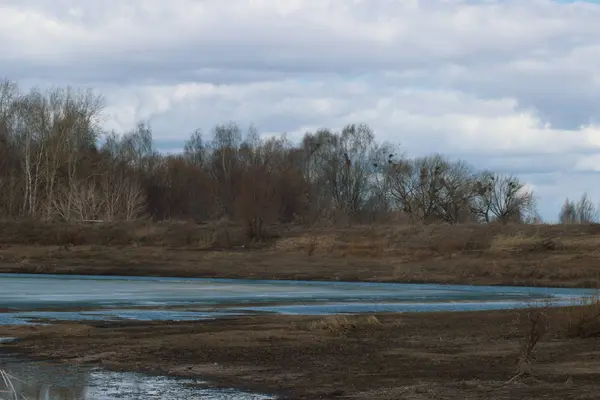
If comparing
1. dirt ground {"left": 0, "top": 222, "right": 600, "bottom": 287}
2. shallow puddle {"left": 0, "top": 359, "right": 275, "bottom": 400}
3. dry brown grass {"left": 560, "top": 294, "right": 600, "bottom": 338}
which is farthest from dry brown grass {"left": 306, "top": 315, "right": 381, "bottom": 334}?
dirt ground {"left": 0, "top": 222, "right": 600, "bottom": 287}

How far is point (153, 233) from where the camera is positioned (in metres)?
74.2

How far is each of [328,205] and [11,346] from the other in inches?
3652

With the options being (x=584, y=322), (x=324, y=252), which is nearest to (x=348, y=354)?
(x=584, y=322)

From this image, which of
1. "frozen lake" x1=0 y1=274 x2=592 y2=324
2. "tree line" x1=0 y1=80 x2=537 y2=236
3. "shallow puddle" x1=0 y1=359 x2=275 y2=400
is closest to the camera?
"shallow puddle" x1=0 y1=359 x2=275 y2=400

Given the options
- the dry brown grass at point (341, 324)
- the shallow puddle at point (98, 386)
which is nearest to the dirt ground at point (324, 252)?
the dry brown grass at point (341, 324)

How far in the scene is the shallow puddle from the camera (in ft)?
45.9

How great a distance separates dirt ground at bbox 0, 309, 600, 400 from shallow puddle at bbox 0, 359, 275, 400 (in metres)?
0.56

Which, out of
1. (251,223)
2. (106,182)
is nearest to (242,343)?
(251,223)

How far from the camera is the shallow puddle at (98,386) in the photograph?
14000mm

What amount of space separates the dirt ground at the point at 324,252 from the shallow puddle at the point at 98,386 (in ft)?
116

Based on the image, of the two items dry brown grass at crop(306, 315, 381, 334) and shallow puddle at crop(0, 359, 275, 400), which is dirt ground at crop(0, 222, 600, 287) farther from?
shallow puddle at crop(0, 359, 275, 400)

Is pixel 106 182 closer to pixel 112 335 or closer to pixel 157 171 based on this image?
pixel 157 171

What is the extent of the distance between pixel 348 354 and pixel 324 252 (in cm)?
4598

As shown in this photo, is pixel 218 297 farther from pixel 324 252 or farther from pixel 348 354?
pixel 324 252
